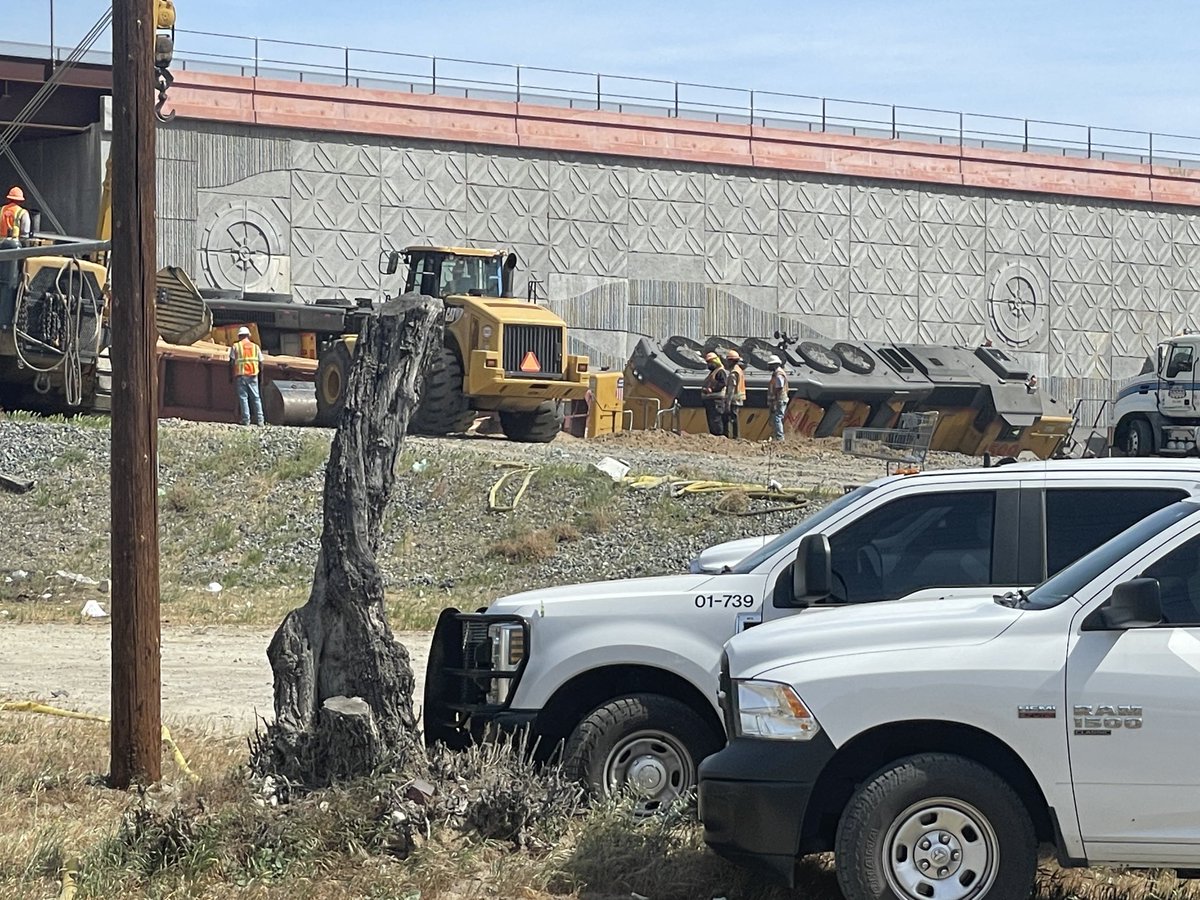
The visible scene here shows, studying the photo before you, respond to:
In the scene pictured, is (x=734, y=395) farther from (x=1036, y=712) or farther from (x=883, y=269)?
(x=1036, y=712)

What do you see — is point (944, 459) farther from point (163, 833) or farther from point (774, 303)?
point (163, 833)

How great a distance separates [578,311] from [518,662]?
39.7 m

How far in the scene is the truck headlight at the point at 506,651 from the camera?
8453 millimetres

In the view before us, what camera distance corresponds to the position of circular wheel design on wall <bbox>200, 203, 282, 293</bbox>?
140 ft

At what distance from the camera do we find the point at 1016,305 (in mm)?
54062

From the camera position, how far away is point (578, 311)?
157ft

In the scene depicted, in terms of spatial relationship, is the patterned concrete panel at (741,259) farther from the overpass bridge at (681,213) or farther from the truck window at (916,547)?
the truck window at (916,547)

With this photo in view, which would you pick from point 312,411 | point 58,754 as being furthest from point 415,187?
point 58,754

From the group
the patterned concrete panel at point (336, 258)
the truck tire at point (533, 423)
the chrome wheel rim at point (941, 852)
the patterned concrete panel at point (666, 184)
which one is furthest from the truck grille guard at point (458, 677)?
the patterned concrete panel at point (666, 184)

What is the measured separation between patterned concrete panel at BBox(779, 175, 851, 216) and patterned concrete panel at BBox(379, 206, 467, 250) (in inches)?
397

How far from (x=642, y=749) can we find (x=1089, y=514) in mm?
2330

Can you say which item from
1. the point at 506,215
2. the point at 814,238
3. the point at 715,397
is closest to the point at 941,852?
the point at 715,397

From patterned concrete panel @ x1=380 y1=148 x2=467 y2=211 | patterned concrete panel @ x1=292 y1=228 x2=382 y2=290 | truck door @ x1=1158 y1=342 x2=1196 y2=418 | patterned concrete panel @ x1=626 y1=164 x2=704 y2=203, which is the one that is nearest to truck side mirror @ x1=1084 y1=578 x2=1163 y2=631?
truck door @ x1=1158 y1=342 x2=1196 y2=418

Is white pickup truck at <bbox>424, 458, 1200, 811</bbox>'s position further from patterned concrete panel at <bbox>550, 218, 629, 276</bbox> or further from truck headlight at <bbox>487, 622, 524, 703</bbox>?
patterned concrete panel at <bbox>550, 218, 629, 276</bbox>
